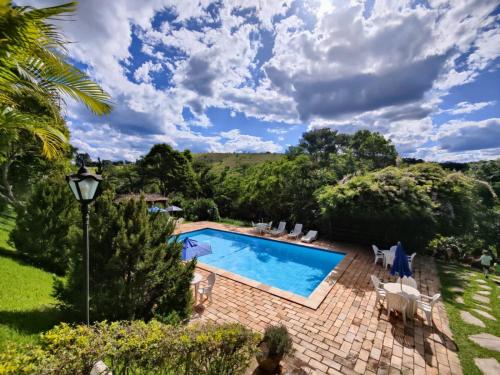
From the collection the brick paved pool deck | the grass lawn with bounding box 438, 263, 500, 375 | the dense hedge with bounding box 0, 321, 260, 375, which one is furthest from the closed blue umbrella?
the dense hedge with bounding box 0, 321, 260, 375

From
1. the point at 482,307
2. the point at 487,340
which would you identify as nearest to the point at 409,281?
the point at 487,340

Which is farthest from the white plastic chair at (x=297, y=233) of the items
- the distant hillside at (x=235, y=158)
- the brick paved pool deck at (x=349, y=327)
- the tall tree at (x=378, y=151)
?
the distant hillside at (x=235, y=158)

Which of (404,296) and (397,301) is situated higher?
(404,296)

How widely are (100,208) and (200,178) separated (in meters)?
23.0

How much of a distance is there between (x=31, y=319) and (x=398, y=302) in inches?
314

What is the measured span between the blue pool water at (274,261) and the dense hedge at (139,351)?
5836 mm

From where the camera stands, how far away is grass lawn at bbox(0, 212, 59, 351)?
3604mm

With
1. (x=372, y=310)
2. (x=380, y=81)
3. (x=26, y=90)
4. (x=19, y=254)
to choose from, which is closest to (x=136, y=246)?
(x=26, y=90)

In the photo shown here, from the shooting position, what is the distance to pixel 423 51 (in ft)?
29.3

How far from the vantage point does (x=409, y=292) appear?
5684 millimetres

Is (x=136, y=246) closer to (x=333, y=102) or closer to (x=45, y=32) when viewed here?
(x=45, y=32)

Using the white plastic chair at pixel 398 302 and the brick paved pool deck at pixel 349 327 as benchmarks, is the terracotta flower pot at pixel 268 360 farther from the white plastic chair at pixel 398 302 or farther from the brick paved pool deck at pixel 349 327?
the white plastic chair at pixel 398 302

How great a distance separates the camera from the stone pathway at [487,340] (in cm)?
449

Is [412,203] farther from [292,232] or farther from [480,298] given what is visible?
[292,232]
